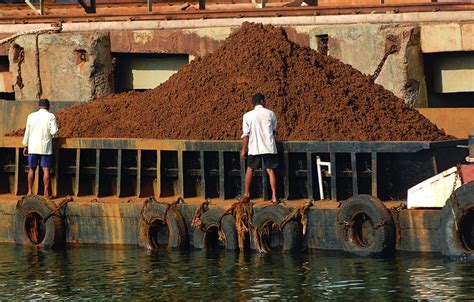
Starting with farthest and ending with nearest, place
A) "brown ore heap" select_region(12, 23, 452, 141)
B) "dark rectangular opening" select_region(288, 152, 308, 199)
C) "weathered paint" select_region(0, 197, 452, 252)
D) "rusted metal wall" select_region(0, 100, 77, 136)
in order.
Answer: "rusted metal wall" select_region(0, 100, 77, 136) < "brown ore heap" select_region(12, 23, 452, 141) < "dark rectangular opening" select_region(288, 152, 308, 199) < "weathered paint" select_region(0, 197, 452, 252)

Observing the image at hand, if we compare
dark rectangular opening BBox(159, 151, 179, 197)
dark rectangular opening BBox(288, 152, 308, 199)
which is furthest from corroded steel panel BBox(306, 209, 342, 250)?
dark rectangular opening BBox(159, 151, 179, 197)

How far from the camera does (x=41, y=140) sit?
23109 mm

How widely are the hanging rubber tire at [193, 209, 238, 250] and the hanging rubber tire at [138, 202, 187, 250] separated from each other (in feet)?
0.77

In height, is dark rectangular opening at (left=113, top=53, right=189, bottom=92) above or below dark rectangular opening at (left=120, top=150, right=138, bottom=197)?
above

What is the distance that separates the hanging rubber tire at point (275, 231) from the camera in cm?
2045

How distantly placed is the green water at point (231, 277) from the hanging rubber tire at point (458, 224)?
0.61 ft

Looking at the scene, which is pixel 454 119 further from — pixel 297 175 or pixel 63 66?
pixel 63 66

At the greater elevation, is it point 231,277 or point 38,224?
point 38,224

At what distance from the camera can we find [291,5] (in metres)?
31.3

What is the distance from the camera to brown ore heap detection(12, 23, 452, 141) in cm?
2156

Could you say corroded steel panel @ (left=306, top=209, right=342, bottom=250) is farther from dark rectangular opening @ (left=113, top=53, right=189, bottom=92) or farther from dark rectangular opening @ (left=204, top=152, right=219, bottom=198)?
dark rectangular opening @ (left=113, top=53, right=189, bottom=92)

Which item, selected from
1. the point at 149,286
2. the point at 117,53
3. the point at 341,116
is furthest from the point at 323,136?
the point at 117,53

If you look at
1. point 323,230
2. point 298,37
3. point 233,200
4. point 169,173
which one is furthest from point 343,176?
point 298,37

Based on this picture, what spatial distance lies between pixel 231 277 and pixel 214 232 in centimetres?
258
